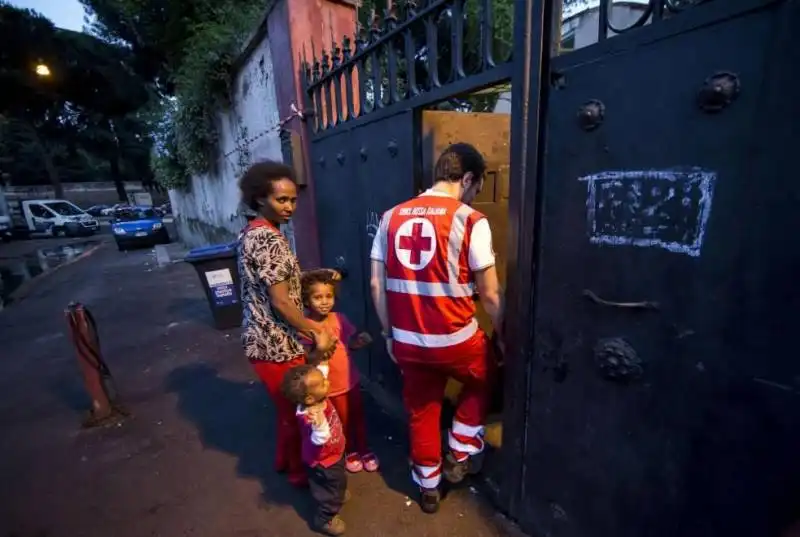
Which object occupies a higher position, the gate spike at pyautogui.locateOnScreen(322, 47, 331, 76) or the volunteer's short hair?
the gate spike at pyautogui.locateOnScreen(322, 47, 331, 76)

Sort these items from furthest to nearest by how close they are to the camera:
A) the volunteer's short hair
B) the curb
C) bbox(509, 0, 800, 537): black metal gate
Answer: the curb → the volunteer's short hair → bbox(509, 0, 800, 537): black metal gate

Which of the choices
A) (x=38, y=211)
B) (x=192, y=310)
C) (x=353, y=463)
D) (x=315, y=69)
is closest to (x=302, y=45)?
(x=315, y=69)

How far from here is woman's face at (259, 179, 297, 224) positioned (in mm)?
2186

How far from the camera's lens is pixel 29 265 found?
13227mm

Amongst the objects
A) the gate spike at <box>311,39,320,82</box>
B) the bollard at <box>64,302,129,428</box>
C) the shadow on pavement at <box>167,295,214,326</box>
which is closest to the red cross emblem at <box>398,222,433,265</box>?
the gate spike at <box>311,39,320,82</box>

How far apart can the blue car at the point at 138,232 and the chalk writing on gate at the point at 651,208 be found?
17.5m

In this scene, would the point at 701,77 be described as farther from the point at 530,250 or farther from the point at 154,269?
the point at 154,269

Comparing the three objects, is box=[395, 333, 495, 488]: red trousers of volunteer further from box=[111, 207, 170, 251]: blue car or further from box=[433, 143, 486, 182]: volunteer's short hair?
box=[111, 207, 170, 251]: blue car

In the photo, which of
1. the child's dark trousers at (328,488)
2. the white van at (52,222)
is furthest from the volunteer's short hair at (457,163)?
the white van at (52,222)

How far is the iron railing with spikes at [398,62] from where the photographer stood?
1912mm

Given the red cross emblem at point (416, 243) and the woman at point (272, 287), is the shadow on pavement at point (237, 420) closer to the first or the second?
the woman at point (272, 287)

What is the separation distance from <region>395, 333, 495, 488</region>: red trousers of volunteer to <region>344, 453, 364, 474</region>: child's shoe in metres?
0.53

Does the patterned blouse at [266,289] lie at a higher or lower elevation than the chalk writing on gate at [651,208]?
lower

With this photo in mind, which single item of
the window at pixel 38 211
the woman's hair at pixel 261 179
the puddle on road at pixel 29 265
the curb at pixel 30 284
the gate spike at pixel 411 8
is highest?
the gate spike at pixel 411 8
